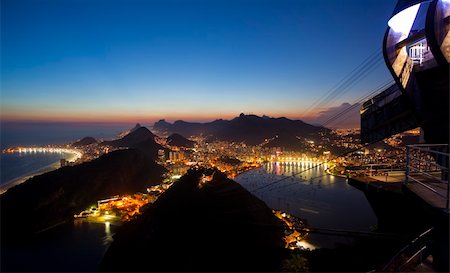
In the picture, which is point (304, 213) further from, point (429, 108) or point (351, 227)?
point (429, 108)

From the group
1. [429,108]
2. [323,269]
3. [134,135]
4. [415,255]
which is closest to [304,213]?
[323,269]

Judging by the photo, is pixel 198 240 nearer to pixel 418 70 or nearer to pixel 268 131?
pixel 418 70

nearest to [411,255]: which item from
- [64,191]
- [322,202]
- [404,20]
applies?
[404,20]

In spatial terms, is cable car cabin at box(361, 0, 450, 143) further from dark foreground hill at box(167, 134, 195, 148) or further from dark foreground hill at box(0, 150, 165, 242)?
dark foreground hill at box(167, 134, 195, 148)

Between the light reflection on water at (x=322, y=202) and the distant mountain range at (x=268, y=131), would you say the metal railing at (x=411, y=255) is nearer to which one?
the light reflection on water at (x=322, y=202)

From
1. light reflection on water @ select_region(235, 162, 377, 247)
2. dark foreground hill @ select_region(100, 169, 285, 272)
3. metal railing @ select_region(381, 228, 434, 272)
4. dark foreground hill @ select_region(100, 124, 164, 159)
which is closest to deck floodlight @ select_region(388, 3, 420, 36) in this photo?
metal railing @ select_region(381, 228, 434, 272)

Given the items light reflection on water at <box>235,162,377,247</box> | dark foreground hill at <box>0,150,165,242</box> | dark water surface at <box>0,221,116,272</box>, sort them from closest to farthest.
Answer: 1. dark water surface at <box>0,221,116,272</box>
2. light reflection on water at <box>235,162,377,247</box>
3. dark foreground hill at <box>0,150,165,242</box>
